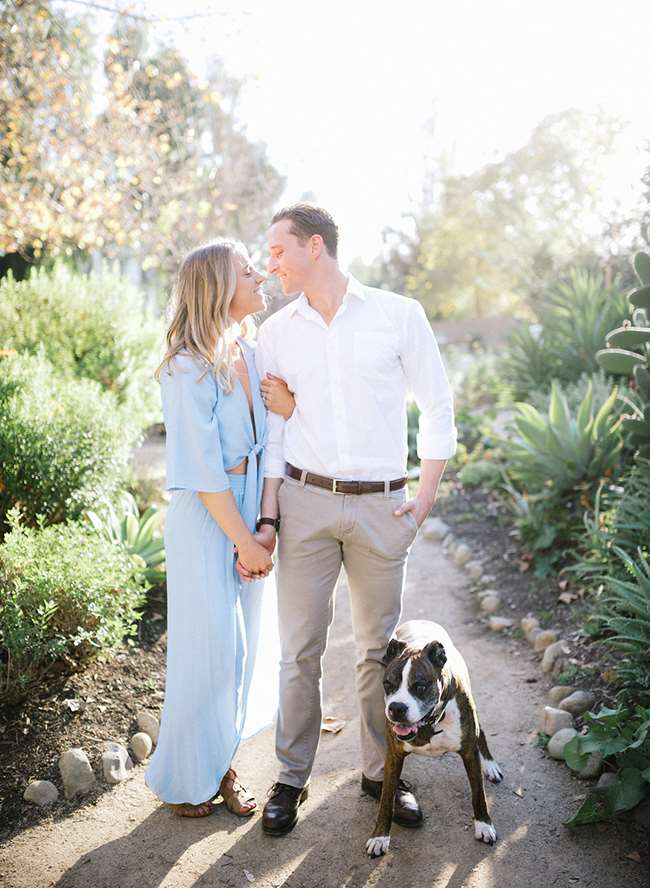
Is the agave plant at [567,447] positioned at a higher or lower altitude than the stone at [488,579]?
higher

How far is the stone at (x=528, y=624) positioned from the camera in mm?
5085

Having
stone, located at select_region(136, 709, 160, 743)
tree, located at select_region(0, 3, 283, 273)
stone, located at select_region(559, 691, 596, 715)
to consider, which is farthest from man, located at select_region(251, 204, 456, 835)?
tree, located at select_region(0, 3, 283, 273)

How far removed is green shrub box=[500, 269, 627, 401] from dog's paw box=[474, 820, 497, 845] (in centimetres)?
608

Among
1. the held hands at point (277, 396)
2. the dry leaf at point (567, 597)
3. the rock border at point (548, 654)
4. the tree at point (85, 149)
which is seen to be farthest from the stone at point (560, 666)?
the tree at point (85, 149)

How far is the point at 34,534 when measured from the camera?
4.51 m

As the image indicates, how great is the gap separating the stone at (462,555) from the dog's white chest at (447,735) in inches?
145

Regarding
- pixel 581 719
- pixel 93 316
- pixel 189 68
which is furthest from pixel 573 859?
pixel 189 68

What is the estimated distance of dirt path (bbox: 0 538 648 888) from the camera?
2996mm

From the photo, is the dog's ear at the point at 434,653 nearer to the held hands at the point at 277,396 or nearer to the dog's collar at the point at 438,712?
the dog's collar at the point at 438,712

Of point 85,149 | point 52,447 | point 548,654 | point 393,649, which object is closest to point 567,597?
point 548,654

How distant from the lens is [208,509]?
3121mm

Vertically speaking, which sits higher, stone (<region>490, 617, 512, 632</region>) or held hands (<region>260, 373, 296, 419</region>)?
held hands (<region>260, 373, 296, 419</region>)

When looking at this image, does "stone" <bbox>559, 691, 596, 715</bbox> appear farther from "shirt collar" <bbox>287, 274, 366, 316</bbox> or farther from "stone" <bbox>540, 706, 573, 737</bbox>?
"shirt collar" <bbox>287, 274, 366, 316</bbox>

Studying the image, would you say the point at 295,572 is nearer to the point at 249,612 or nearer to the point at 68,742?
the point at 249,612
